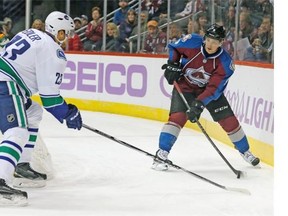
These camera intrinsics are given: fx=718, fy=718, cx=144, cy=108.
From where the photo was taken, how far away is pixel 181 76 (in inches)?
195

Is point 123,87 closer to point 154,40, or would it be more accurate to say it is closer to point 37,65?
point 154,40

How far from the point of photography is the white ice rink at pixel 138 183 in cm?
352

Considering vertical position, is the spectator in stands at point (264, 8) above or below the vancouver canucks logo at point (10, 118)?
above

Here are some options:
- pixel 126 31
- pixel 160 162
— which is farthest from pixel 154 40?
pixel 160 162

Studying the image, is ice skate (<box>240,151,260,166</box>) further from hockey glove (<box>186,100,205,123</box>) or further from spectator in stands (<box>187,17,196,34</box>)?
spectator in stands (<box>187,17,196,34</box>)

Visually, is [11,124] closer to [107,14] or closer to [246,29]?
[246,29]

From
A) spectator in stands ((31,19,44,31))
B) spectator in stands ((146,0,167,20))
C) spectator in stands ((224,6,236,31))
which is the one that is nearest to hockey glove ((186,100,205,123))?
spectator in stands ((224,6,236,31))

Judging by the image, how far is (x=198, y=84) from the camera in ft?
16.3

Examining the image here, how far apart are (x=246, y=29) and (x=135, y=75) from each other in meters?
1.87

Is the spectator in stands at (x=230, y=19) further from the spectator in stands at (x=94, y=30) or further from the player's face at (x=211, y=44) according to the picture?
the spectator in stands at (x=94, y=30)

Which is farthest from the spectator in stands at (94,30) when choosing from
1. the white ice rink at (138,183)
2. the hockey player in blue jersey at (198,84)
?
the hockey player in blue jersey at (198,84)

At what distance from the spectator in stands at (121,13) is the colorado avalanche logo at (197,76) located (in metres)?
3.75

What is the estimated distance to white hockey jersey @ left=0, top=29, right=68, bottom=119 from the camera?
3.55 metres
